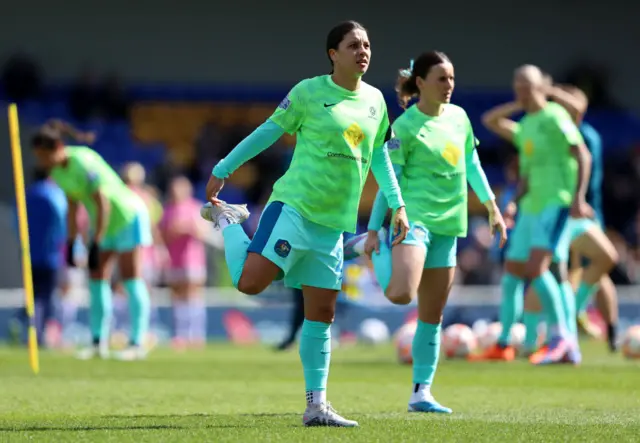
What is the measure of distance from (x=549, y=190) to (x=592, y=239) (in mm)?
1311

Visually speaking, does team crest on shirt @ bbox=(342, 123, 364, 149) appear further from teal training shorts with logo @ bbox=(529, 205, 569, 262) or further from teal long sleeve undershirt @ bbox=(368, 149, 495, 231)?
teal training shorts with logo @ bbox=(529, 205, 569, 262)

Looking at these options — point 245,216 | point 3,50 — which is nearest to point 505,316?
point 245,216

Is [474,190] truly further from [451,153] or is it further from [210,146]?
[210,146]

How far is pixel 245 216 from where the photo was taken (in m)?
7.18

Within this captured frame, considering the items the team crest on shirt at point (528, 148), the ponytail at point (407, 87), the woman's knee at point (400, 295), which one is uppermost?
the ponytail at point (407, 87)

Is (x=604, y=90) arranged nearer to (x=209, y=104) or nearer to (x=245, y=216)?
(x=209, y=104)

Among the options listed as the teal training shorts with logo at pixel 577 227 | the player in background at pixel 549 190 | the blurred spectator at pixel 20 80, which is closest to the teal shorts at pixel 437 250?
the player in background at pixel 549 190

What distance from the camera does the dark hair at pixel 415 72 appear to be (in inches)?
316

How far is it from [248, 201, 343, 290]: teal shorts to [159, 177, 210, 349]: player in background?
486 inches

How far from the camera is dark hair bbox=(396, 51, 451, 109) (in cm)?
802

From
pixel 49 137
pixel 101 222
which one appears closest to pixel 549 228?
pixel 101 222

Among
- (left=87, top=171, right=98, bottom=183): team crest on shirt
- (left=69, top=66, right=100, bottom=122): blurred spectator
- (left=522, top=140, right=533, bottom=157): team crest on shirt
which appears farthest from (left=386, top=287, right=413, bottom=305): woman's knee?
(left=69, top=66, right=100, bottom=122): blurred spectator

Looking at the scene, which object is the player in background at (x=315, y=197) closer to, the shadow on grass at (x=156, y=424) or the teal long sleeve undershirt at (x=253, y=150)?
the teal long sleeve undershirt at (x=253, y=150)

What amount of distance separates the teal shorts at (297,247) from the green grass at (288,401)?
757mm
